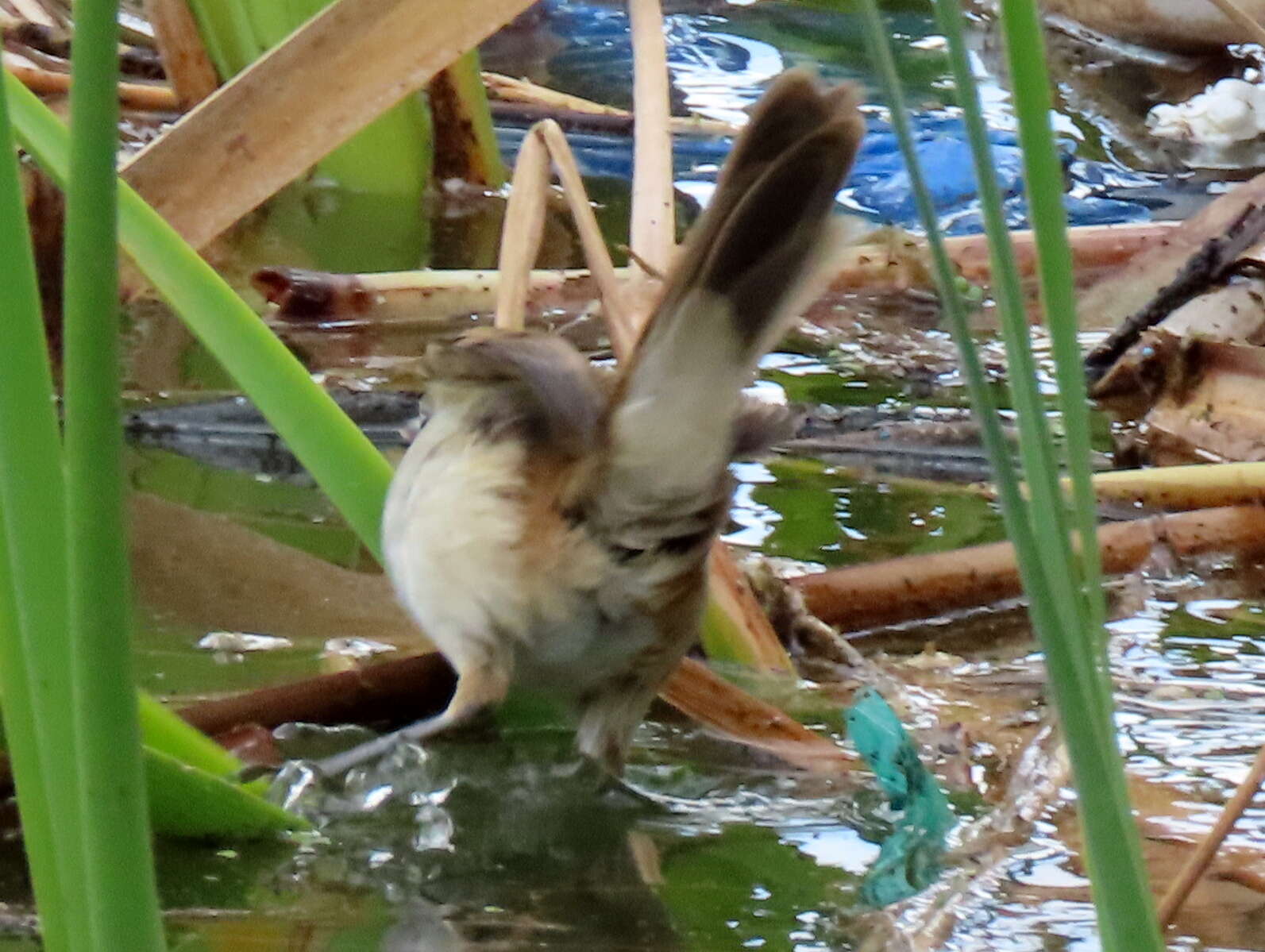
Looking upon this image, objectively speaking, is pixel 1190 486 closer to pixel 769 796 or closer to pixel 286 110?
pixel 769 796

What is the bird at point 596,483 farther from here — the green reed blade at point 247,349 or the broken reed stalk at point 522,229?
the broken reed stalk at point 522,229

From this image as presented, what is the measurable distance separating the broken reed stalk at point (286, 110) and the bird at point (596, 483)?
1.58 feet

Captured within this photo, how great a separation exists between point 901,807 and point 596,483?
1.24 feet

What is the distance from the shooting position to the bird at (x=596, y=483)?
4.34ft

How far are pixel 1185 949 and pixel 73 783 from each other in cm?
84

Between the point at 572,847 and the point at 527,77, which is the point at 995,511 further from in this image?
the point at 527,77

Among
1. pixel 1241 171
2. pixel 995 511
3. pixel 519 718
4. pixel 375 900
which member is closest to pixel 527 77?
pixel 1241 171

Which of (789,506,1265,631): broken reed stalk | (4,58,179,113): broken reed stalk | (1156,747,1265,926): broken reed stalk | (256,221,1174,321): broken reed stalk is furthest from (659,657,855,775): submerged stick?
(4,58,179,113): broken reed stalk

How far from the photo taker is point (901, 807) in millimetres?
1596

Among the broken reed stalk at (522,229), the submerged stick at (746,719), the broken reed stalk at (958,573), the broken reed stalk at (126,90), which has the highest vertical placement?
the broken reed stalk at (522,229)

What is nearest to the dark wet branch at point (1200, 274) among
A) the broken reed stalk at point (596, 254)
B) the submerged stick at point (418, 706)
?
the broken reed stalk at point (596, 254)

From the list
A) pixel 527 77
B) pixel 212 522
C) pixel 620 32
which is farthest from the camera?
pixel 620 32

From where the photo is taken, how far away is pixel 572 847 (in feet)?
5.13

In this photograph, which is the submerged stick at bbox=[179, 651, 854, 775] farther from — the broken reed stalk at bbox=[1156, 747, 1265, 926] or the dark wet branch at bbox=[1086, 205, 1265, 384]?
the dark wet branch at bbox=[1086, 205, 1265, 384]
